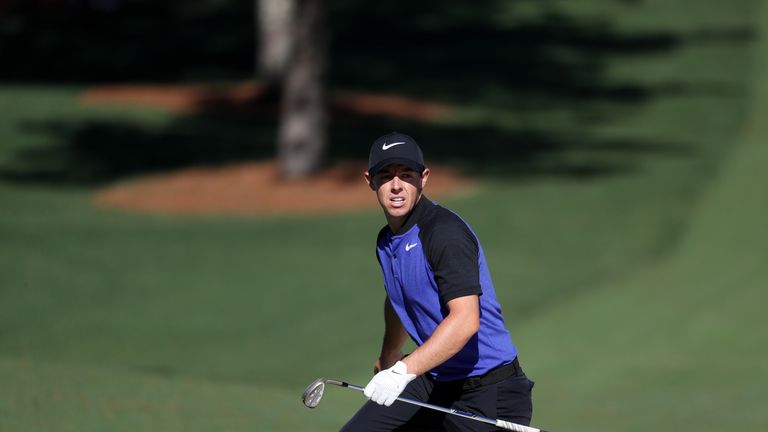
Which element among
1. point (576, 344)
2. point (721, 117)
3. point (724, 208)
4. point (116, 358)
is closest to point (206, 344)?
point (116, 358)

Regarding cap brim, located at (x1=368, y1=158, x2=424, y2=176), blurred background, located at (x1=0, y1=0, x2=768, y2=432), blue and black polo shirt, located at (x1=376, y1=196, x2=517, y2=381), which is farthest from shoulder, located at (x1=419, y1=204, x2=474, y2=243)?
blurred background, located at (x1=0, y1=0, x2=768, y2=432)

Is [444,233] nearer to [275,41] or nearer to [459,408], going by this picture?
[459,408]

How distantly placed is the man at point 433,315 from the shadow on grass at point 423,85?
18.3 metres

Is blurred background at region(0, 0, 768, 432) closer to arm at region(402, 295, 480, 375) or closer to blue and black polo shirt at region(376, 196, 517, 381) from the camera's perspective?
blue and black polo shirt at region(376, 196, 517, 381)

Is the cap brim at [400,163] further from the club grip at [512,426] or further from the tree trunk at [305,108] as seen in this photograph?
the tree trunk at [305,108]

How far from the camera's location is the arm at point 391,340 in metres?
6.52

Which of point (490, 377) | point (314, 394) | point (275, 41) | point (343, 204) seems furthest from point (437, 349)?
point (275, 41)

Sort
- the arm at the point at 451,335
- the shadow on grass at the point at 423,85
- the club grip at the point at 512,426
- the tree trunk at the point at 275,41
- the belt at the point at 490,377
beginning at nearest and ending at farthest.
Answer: the arm at the point at 451,335, the club grip at the point at 512,426, the belt at the point at 490,377, the shadow on grass at the point at 423,85, the tree trunk at the point at 275,41

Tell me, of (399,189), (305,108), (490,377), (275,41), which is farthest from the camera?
(275,41)

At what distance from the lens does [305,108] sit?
933 inches

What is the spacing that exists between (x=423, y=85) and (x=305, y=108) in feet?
37.5

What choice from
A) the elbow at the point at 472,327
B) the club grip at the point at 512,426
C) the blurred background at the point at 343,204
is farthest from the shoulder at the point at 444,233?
the blurred background at the point at 343,204

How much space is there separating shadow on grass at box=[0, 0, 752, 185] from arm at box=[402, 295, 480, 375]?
1884 centimetres

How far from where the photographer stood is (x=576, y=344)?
49.4 feet
